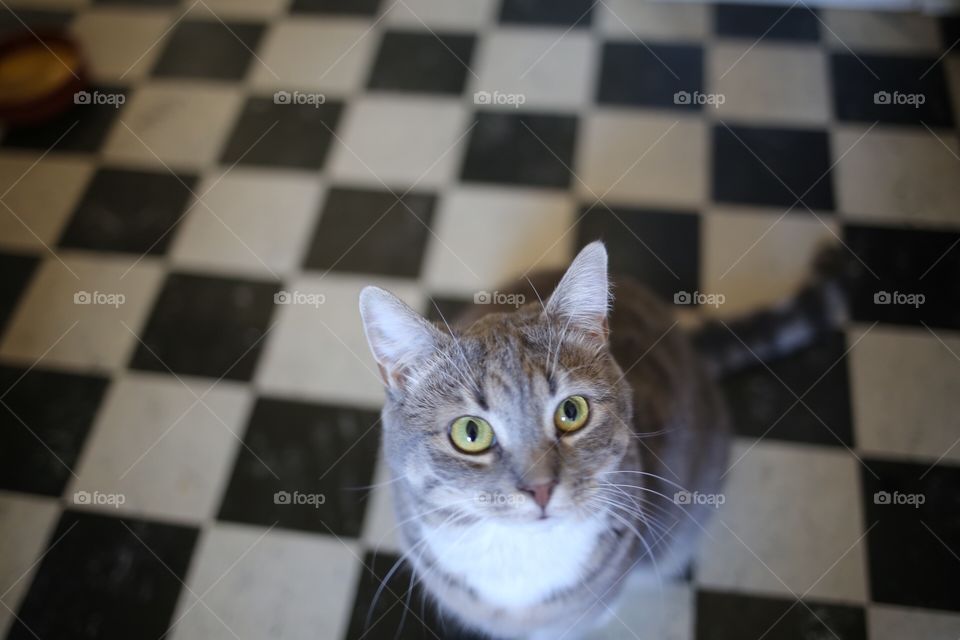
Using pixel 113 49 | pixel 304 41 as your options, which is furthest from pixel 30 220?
pixel 304 41

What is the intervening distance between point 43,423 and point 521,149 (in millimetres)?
1471

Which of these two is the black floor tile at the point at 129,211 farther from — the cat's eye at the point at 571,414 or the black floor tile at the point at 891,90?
the black floor tile at the point at 891,90

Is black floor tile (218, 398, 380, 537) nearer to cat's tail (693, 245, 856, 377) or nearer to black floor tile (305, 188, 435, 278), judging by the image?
black floor tile (305, 188, 435, 278)

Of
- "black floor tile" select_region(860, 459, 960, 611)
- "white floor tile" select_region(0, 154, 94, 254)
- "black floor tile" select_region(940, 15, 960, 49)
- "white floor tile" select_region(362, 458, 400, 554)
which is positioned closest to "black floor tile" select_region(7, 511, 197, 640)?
"white floor tile" select_region(362, 458, 400, 554)

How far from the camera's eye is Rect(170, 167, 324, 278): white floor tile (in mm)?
2193

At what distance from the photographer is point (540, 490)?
1.14m

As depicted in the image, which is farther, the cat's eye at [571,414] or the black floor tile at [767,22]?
the black floor tile at [767,22]

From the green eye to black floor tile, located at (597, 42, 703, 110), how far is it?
4.89 feet

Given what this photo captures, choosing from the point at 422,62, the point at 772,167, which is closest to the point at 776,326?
the point at 772,167

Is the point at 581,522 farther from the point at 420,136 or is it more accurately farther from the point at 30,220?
the point at 30,220

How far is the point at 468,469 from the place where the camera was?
3.86 ft

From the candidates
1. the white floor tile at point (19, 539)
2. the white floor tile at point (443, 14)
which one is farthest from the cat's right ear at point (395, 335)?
the white floor tile at point (443, 14)

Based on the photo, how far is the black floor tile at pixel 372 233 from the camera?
7.09 feet

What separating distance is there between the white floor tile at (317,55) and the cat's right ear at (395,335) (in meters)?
1.49
